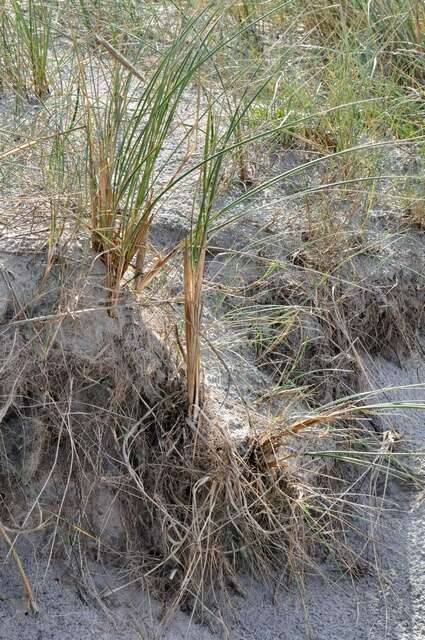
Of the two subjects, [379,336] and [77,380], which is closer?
[77,380]

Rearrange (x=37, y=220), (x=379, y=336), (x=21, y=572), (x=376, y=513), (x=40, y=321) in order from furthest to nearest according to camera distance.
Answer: (x=379, y=336) < (x=376, y=513) < (x=37, y=220) < (x=40, y=321) < (x=21, y=572)

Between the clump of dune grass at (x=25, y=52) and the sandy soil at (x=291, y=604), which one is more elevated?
the clump of dune grass at (x=25, y=52)

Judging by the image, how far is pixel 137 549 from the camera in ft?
6.59

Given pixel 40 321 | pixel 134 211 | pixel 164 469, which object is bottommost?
pixel 164 469

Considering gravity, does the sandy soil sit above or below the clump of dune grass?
below

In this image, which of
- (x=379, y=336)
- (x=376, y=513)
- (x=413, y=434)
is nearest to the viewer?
(x=376, y=513)

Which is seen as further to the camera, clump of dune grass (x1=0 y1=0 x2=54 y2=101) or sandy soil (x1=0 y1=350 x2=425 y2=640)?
clump of dune grass (x1=0 y1=0 x2=54 y2=101)

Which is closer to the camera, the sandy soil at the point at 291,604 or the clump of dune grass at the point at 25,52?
the sandy soil at the point at 291,604

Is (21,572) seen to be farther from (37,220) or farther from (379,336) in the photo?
(379,336)

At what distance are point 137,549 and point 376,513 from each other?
2.11ft

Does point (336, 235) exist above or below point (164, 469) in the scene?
above

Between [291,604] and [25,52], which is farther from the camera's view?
[25,52]

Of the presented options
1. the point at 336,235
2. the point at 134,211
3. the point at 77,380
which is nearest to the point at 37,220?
the point at 134,211

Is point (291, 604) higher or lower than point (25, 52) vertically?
lower
